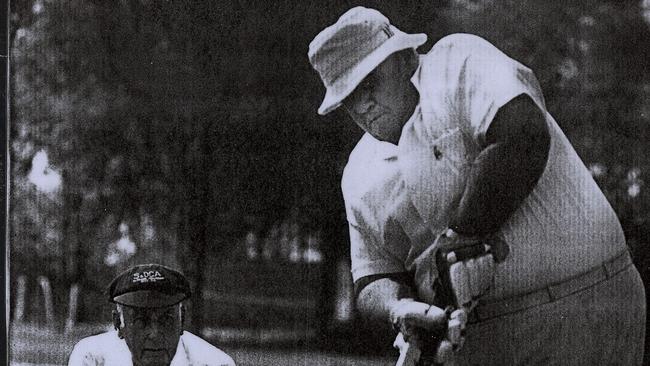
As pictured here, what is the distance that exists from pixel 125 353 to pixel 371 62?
1.85 meters

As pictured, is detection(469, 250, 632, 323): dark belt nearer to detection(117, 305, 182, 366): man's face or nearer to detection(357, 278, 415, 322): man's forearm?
detection(357, 278, 415, 322): man's forearm

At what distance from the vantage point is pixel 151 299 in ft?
17.2

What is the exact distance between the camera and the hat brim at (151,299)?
206 inches

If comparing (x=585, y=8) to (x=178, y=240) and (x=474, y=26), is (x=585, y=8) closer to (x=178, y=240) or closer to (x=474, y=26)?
(x=474, y=26)

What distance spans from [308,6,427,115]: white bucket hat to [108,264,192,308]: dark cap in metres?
1.10

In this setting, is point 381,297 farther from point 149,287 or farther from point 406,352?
point 149,287

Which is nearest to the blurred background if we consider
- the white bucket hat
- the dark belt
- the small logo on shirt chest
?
the white bucket hat

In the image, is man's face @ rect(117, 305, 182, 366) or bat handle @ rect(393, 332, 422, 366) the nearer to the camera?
bat handle @ rect(393, 332, 422, 366)

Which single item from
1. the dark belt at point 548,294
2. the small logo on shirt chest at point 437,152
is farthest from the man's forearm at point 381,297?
the small logo on shirt chest at point 437,152

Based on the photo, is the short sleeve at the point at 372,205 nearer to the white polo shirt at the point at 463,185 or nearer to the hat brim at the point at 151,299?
the white polo shirt at the point at 463,185

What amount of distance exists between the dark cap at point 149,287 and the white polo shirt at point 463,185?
35.8 inches

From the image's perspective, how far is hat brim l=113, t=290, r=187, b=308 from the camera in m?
5.22

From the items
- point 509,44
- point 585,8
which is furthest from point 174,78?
point 585,8

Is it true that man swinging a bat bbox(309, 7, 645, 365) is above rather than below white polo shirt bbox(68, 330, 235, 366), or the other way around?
above
